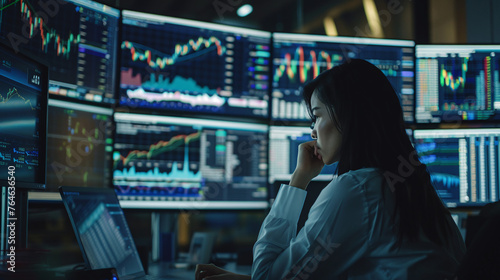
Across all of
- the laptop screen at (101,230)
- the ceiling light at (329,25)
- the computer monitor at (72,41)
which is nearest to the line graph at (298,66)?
the computer monitor at (72,41)

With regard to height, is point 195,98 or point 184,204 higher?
point 195,98

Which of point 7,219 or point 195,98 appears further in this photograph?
point 195,98

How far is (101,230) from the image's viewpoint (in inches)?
51.4

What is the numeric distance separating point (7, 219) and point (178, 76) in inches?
33.4

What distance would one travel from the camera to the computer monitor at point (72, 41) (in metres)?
1.38

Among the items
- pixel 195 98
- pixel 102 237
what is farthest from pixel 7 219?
pixel 195 98

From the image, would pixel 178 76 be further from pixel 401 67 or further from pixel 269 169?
pixel 401 67

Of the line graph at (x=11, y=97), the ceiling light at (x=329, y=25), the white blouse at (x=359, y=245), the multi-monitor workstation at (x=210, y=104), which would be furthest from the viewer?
the ceiling light at (x=329, y=25)

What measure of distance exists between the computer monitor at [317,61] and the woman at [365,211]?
877 mm

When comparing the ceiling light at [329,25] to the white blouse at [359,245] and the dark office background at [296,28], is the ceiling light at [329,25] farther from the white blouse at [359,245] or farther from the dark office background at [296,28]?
the white blouse at [359,245]

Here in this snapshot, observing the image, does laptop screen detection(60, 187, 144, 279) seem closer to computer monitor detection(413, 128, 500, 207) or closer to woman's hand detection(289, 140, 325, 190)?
woman's hand detection(289, 140, 325, 190)

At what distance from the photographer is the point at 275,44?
2043 millimetres

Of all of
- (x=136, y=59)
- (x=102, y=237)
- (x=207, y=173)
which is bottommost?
(x=102, y=237)

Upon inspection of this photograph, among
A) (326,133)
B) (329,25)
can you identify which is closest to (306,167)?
(326,133)
